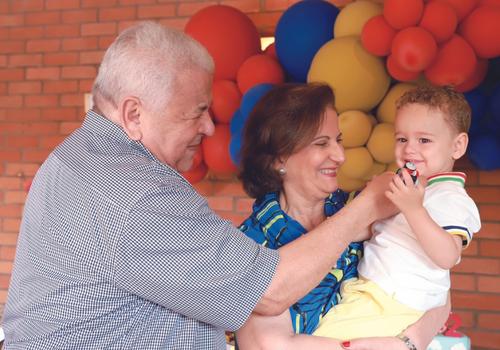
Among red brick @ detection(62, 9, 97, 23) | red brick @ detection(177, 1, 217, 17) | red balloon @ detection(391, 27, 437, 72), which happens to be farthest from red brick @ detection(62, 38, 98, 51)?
red balloon @ detection(391, 27, 437, 72)

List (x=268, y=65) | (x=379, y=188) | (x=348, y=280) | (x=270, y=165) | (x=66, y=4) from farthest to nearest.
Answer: (x=66, y=4) → (x=268, y=65) → (x=270, y=165) → (x=348, y=280) → (x=379, y=188)

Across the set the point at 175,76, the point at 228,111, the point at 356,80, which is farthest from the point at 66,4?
the point at 175,76

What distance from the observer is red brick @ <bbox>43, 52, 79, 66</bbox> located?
394 cm

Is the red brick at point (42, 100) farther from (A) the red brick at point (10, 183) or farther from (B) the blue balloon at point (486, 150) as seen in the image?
(B) the blue balloon at point (486, 150)

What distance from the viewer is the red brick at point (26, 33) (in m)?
4.02

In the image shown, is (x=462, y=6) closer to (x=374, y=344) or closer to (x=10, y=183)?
(x=374, y=344)

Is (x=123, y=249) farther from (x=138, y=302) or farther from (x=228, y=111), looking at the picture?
(x=228, y=111)

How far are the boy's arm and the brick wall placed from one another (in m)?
2.21

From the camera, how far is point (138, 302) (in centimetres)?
117

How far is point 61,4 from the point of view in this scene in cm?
397

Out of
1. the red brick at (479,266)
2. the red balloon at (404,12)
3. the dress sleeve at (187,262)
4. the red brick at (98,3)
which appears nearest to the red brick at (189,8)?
the red brick at (98,3)

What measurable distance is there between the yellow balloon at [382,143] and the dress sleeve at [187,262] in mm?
1458

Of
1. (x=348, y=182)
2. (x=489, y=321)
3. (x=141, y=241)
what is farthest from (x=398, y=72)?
(x=141, y=241)

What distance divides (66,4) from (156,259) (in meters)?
3.30
